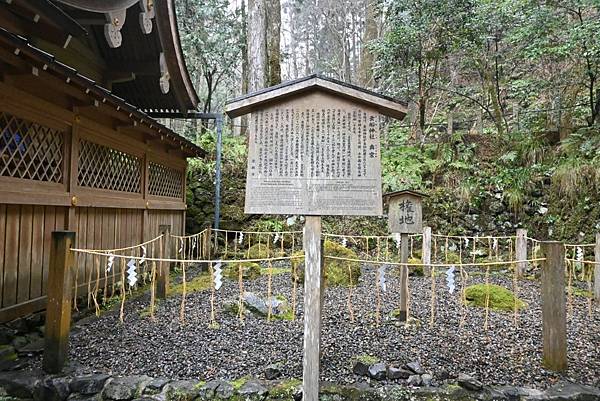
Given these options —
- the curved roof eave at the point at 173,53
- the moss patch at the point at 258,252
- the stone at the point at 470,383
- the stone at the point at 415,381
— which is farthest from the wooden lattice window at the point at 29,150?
the moss patch at the point at 258,252

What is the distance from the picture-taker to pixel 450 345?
4.71 meters

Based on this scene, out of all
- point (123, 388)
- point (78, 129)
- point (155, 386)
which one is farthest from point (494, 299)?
point (78, 129)

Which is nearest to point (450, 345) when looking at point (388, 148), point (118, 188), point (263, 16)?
point (118, 188)

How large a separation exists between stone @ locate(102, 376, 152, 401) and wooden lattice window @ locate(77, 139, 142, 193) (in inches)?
129

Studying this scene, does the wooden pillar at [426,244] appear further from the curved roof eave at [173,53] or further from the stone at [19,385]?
the stone at [19,385]

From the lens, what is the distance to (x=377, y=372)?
3.84 m

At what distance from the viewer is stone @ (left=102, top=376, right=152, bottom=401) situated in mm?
3510

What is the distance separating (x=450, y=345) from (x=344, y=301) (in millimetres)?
2356

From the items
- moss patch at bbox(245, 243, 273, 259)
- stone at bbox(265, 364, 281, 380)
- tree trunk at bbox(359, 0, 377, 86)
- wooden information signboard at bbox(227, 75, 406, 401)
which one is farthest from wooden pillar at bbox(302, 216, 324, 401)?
tree trunk at bbox(359, 0, 377, 86)

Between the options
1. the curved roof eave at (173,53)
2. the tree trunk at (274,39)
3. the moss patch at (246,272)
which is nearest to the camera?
the curved roof eave at (173,53)

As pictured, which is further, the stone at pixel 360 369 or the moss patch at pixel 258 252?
the moss patch at pixel 258 252

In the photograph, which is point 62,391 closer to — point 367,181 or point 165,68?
point 367,181

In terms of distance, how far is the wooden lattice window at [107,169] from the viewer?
5828mm

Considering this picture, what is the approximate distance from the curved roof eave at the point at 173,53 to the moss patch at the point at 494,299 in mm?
7383
